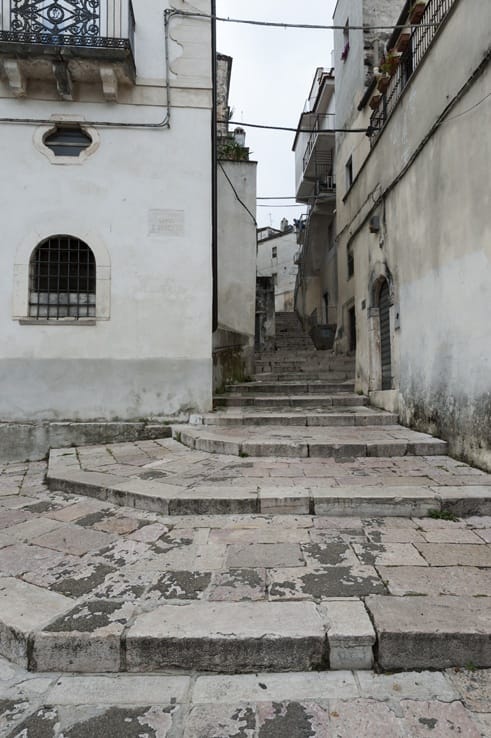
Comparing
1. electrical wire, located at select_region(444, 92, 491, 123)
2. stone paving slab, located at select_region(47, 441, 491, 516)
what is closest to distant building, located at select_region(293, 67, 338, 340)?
electrical wire, located at select_region(444, 92, 491, 123)

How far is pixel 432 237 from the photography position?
16.7ft

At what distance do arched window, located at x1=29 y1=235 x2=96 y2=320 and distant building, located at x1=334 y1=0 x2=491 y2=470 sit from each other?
479 cm

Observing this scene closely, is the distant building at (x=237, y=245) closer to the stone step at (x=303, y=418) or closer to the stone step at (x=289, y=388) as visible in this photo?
the stone step at (x=289, y=388)

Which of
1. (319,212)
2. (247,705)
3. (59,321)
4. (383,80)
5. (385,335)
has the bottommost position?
(247,705)

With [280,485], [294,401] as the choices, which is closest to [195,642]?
[280,485]

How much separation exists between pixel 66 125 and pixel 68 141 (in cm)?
23

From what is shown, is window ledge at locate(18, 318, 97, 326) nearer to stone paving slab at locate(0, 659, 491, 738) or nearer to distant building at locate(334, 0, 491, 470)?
distant building at locate(334, 0, 491, 470)

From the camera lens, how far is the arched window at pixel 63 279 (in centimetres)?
656

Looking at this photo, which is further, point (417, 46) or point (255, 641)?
point (417, 46)

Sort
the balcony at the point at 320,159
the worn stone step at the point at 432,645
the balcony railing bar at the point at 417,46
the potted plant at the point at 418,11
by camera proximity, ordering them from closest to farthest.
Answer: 1. the worn stone step at the point at 432,645
2. the balcony railing bar at the point at 417,46
3. the potted plant at the point at 418,11
4. the balcony at the point at 320,159

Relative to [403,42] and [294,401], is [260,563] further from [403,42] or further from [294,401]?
[403,42]

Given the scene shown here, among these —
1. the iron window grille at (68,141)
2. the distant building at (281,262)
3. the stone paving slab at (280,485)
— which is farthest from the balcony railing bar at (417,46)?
the distant building at (281,262)

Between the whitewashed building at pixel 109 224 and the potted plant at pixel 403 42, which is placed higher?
the potted plant at pixel 403 42

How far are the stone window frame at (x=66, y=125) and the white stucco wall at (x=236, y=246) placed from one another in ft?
13.0
